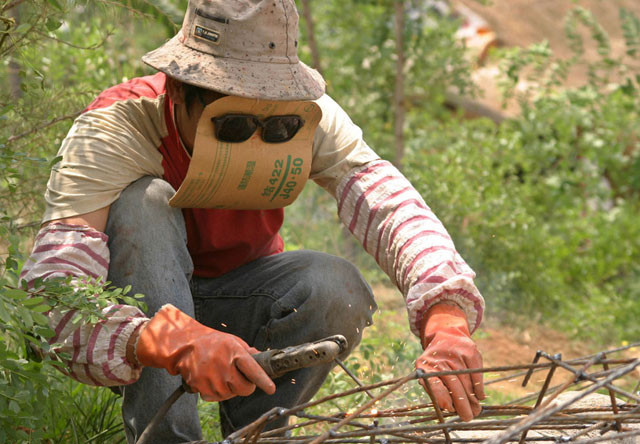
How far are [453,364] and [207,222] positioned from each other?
888 millimetres

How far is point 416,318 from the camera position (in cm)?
217

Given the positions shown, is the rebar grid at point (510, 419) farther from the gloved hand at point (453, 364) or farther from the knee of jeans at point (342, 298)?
the knee of jeans at point (342, 298)

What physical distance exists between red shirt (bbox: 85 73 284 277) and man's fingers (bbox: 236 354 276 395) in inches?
26.9

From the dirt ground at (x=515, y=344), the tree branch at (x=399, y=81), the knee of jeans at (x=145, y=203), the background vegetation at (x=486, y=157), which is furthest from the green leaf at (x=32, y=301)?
the tree branch at (x=399, y=81)

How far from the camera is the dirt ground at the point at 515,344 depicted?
158 inches

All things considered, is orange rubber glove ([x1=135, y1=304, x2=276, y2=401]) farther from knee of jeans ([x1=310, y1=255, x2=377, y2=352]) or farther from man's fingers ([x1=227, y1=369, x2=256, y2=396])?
knee of jeans ([x1=310, y1=255, x2=377, y2=352])

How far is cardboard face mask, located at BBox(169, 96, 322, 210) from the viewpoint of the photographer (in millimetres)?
2150

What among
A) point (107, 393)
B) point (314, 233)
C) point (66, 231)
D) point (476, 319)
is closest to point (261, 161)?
point (66, 231)

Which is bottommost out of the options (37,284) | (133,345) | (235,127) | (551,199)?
(551,199)

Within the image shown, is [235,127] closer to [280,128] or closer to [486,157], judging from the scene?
[280,128]

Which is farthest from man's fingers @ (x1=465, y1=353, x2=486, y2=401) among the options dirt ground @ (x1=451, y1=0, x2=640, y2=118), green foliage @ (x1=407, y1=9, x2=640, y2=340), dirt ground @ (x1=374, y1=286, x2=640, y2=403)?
dirt ground @ (x1=451, y1=0, x2=640, y2=118)

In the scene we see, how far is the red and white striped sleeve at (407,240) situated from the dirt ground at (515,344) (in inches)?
52.9

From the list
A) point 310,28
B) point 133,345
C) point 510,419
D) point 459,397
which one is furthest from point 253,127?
point 310,28

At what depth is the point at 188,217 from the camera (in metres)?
2.43
